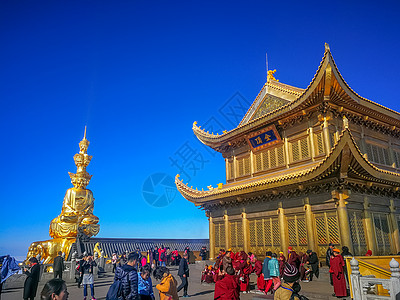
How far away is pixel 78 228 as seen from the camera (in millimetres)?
23641

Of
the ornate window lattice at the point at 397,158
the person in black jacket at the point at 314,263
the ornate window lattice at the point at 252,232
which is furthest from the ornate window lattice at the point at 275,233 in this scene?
the ornate window lattice at the point at 397,158

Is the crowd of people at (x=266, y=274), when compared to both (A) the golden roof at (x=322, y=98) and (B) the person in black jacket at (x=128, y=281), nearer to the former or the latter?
(B) the person in black jacket at (x=128, y=281)

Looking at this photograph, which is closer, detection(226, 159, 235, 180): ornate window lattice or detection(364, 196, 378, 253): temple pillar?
detection(364, 196, 378, 253): temple pillar

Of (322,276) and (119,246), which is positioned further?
(119,246)

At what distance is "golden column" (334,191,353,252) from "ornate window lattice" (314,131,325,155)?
2277 mm

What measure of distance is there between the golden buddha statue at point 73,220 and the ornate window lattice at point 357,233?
60.6 feet

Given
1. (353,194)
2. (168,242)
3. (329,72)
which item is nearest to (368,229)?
(353,194)

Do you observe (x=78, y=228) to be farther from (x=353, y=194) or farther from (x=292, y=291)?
(x=292, y=291)

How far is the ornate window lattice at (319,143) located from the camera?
1452cm

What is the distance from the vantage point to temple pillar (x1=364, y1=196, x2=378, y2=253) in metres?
13.2

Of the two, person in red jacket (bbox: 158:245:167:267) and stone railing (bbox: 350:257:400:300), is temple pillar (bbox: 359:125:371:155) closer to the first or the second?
stone railing (bbox: 350:257:400:300)

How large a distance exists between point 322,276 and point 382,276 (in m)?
4.05

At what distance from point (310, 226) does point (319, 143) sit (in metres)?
3.80

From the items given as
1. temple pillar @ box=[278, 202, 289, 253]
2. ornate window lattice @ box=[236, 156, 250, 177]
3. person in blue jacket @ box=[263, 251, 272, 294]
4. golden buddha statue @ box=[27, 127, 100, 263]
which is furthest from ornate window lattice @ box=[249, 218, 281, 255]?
golden buddha statue @ box=[27, 127, 100, 263]
